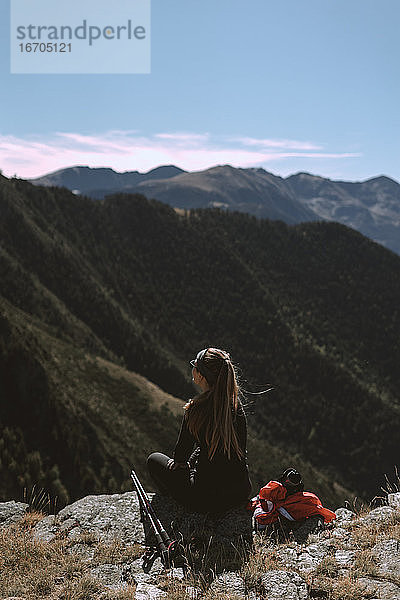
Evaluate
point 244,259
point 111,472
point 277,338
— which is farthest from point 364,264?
point 111,472

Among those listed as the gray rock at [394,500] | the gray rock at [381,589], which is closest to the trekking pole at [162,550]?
the gray rock at [381,589]

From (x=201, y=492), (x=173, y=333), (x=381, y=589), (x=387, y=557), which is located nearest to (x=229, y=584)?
(x=201, y=492)

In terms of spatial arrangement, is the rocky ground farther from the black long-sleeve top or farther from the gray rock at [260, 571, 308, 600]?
the black long-sleeve top

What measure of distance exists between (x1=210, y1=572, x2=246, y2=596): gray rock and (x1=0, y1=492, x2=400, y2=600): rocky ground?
1 centimetres

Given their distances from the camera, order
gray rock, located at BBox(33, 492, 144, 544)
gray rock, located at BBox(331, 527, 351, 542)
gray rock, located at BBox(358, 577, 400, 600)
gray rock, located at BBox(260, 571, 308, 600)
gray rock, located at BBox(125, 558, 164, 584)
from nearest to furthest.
→ 1. gray rock, located at BBox(358, 577, 400, 600)
2. gray rock, located at BBox(260, 571, 308, 600)
3. gray rock, located at BBox(125, 558, 164, 584)
4. gray rock, located at BBox(331, 527, 351, 542)
5. gray rock, located at BBox(33, 492, 144, 544)

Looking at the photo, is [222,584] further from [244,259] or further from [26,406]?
[244,259]

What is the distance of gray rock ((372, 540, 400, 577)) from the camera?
4647 mm

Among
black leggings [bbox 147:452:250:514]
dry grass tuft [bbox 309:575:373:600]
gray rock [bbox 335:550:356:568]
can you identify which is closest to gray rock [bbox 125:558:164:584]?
black leggings [bbox 147:452:250:514]

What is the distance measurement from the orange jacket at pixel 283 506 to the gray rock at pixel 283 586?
1201mm

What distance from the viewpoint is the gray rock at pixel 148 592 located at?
450cm

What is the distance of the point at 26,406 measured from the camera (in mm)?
17703

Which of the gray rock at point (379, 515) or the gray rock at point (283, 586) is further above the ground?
the gray rock at point (283, 586)

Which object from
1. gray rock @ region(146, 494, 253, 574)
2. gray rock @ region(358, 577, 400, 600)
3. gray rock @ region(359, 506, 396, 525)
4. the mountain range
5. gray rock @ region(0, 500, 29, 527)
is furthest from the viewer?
the mountain range

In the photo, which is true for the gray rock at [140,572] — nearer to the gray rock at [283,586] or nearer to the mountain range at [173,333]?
the gray rock at [283,586]
